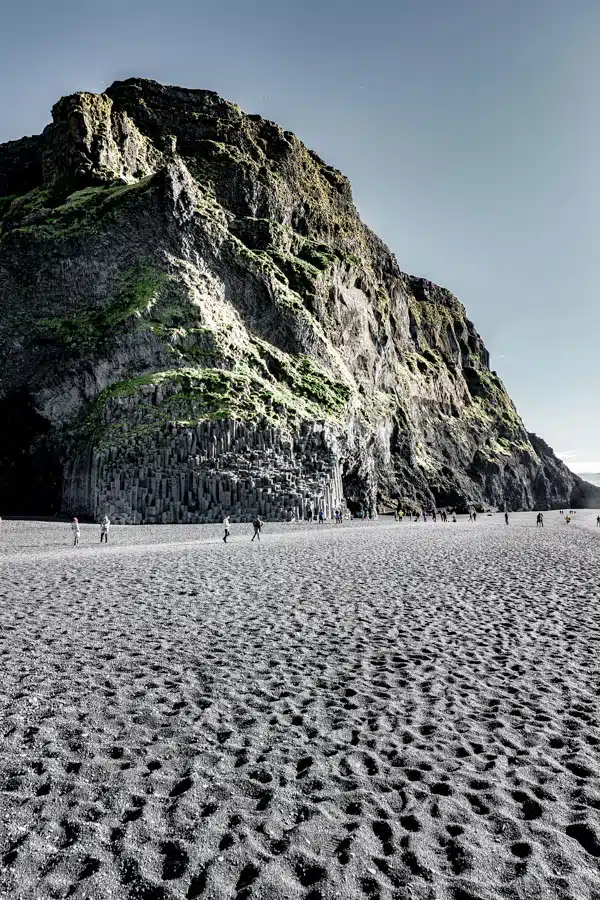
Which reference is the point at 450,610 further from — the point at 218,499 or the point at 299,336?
the point at 299,336

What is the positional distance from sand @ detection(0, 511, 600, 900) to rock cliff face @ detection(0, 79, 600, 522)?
123 feet

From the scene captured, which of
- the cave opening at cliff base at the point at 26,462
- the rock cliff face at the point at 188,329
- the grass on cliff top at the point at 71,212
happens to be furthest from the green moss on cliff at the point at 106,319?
the grass on cliff top at the point at 71,212

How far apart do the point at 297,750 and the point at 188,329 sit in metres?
54.3

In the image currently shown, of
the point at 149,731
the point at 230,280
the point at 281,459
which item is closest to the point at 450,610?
the point at 149,731

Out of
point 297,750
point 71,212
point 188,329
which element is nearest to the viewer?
point 297,750

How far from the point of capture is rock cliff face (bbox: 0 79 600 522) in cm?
5062

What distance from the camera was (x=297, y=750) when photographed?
6.02 metres

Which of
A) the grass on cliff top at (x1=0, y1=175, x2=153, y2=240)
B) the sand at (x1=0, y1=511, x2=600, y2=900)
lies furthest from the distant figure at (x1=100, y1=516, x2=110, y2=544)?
the grass on cliff top at (x1=0, y1=175, x2=153, y2=240)

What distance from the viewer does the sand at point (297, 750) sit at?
4.14 meters

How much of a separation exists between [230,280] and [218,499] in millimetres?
30709

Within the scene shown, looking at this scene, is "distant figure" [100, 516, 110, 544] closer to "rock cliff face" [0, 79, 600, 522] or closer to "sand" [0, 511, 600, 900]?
"rock cliff face" [0, 79, 600, 522]

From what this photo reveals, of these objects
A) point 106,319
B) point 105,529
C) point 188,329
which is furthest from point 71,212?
point 105,529

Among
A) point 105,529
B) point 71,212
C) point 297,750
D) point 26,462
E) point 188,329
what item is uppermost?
point 71,212

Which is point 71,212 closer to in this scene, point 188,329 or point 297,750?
point 188,329
